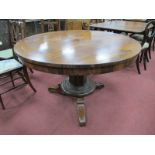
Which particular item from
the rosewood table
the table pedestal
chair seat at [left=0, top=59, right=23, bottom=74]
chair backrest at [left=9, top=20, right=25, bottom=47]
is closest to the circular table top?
the rosewood table

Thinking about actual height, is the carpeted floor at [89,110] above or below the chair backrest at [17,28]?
below

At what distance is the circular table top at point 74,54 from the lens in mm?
1252

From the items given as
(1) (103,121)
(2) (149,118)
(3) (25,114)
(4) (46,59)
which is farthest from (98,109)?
(4) (46,59)

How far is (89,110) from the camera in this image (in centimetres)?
200

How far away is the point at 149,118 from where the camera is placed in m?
1.85

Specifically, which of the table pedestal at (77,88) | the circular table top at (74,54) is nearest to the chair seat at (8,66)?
the circular table top at (74,54)

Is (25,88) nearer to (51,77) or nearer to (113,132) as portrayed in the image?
(51,77)

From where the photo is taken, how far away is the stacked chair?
1967 mm

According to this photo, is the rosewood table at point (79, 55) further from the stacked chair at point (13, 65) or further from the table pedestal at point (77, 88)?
the stacked chair at point (13, 65)

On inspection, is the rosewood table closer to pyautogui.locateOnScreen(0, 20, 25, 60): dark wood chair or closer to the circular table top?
the circular table top

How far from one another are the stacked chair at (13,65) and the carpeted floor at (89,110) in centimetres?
18

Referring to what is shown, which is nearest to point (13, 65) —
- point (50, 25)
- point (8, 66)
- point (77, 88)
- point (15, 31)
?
point (8, 66)

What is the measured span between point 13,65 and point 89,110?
1.05 meters

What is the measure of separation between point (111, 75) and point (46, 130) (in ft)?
5.12
